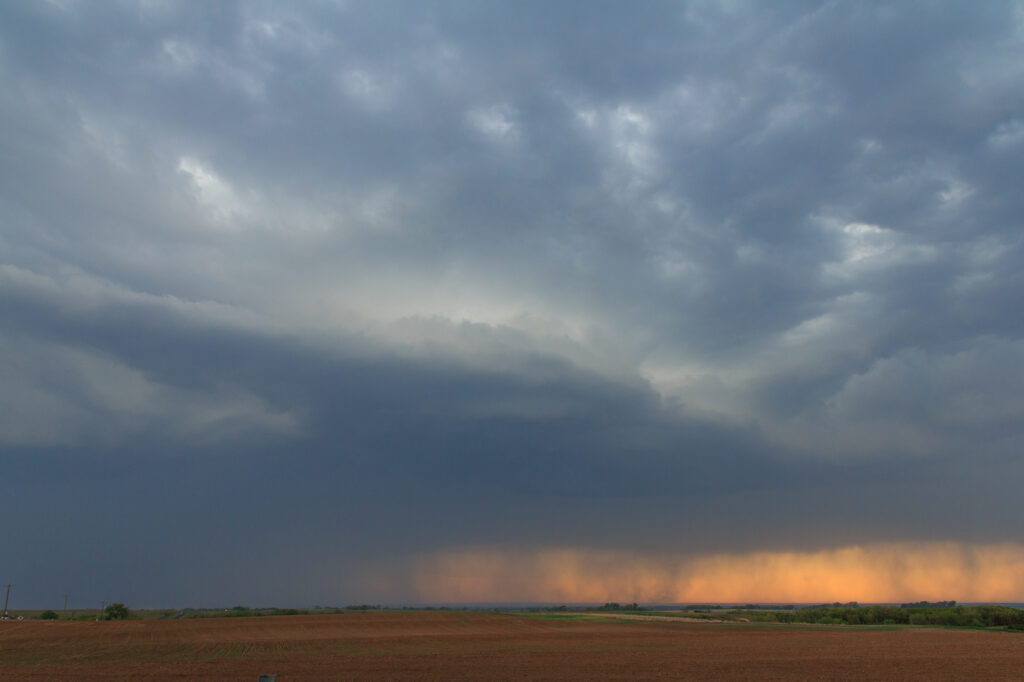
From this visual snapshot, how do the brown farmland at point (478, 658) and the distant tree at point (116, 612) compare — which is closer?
the brown farmland at point (478, 658)

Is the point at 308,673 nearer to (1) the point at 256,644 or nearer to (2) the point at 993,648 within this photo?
(1) the point at 256,644

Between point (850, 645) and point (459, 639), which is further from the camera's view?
point (459, 639)

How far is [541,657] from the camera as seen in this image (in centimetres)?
4728

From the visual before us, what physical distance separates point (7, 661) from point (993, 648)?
7414 cm

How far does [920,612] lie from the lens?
4675 inches

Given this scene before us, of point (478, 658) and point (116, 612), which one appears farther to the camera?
point (116, 612)

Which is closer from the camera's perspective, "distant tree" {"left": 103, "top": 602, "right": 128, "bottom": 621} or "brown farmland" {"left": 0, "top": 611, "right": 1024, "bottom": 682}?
"brown farmland" {"left": 0, "top": 611, "right": 1024, "bottom": 682}

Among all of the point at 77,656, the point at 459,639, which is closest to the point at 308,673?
the point at 77,656

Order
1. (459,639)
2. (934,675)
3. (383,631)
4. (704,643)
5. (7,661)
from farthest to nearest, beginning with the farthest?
(383,631) < (459,639) < (704,643) < (7,661) < (934,675)

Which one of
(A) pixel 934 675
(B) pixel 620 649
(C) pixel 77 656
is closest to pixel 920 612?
(B) pixel 620 649

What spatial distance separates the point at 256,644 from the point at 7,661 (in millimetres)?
20841

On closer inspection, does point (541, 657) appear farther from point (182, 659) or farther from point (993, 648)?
point (993, 648)

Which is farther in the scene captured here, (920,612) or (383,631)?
(920,612)

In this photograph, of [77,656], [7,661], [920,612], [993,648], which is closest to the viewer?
[7,661]
